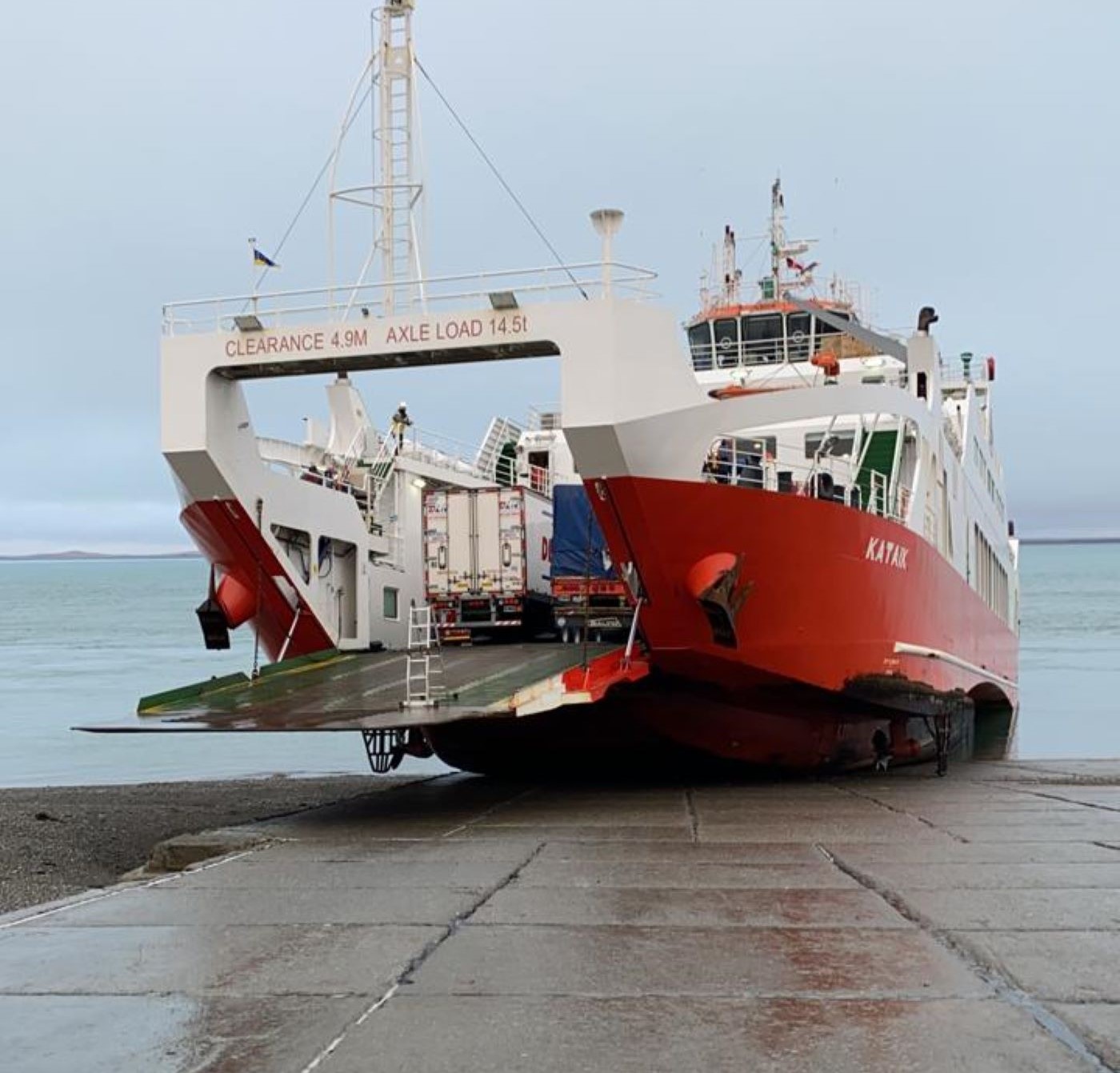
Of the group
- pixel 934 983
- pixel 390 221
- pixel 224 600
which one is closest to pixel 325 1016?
pixel 934 983

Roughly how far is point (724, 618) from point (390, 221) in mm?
7392

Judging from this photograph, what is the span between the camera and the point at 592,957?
5.30m

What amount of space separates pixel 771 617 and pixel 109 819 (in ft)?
26.7

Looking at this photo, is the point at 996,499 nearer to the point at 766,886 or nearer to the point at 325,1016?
the point at 766,886

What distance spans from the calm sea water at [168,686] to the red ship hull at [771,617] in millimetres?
6086

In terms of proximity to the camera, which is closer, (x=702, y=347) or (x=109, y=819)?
(x=109, y=819)

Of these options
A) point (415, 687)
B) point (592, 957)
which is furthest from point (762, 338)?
point (592, 957)

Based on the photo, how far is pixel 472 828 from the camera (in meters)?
10.3

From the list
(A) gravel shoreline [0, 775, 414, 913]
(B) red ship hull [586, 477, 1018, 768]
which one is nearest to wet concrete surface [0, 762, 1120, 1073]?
(A) gravel shoreline [0, 775, 414, 913]

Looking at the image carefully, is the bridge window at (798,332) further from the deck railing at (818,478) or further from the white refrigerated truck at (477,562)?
the white refrigerated truck at (477,562)

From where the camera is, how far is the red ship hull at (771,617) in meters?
12.7

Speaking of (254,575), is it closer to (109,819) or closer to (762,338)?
(109,819)

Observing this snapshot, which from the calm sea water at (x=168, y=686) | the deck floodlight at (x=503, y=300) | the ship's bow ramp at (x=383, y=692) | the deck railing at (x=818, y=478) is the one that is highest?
the deck floodlight at (x=503, y=300)

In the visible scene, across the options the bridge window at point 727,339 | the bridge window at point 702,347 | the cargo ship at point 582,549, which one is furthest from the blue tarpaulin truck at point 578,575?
the bridge window at point 702,347
